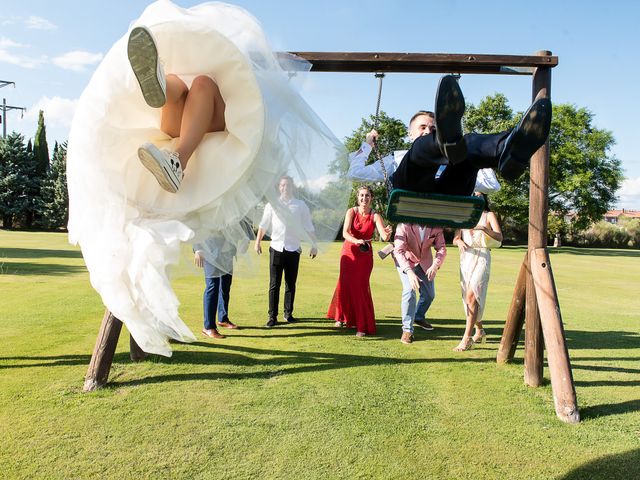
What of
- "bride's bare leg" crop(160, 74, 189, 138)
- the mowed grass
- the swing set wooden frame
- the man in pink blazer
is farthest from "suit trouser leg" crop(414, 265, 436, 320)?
"bride's bare leg" crop(160, 74, 189, 138)

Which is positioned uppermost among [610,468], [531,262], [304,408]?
[531,262]

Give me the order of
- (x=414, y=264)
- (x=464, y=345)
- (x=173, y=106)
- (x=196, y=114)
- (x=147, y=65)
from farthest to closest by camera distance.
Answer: (x=414, y=264), (x=464, y=345), (x=173, y=106), (x=196, y=114), (x=147, y=65)

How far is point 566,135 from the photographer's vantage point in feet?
143

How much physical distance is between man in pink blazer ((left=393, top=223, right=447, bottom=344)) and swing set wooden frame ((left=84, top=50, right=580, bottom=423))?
158 centimetres

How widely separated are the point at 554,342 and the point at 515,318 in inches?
34.4

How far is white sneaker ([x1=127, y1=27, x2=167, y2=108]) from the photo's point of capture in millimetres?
2547

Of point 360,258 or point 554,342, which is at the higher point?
point 360,258

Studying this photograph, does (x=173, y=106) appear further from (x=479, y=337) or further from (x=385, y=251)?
(x=479, y=337)

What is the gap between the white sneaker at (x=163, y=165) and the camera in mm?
2555

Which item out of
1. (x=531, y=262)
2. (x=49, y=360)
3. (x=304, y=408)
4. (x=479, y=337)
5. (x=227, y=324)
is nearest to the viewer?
(x=304, y=408)

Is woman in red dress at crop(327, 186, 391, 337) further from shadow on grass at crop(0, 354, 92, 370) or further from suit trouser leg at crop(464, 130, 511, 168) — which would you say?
suit trouser leg at crop(464, 130, 511, 168)

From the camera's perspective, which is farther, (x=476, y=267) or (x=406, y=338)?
(x=406, y=338)

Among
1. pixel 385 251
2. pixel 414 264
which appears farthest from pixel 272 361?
pixel 414 264

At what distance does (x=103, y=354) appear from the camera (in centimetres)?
455
